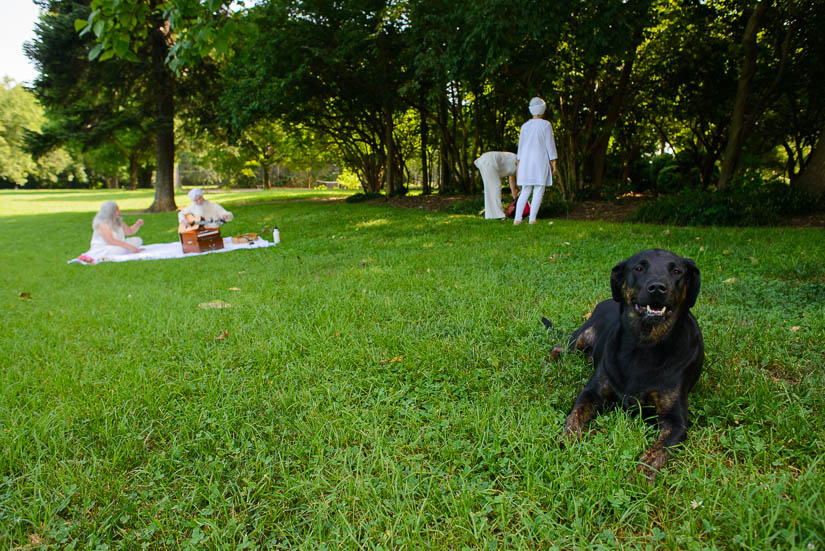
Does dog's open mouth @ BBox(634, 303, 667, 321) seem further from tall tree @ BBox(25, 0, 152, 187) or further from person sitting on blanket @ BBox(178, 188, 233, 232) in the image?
tall tree @ BBox(25, 0, 152, 187)

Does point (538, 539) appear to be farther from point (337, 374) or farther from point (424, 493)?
point (337, 374)

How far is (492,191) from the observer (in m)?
10.4

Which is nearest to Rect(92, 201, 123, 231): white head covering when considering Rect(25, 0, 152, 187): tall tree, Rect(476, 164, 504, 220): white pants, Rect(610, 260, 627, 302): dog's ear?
Rect(476, 164, 504, 220): white pants

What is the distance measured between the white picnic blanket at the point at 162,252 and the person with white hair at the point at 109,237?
160 millimetres

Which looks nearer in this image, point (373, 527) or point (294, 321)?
point (373, 527)

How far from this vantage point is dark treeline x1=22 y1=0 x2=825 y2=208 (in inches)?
371

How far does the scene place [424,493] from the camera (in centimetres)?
172

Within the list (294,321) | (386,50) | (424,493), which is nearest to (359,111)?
(386,50)

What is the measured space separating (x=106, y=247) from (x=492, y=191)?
8276mm

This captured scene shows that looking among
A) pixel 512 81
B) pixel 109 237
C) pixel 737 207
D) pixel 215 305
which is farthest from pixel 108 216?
pixel 737 207

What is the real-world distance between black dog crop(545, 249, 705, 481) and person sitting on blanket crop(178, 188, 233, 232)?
27.7ft

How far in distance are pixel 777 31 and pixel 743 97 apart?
3111 mm

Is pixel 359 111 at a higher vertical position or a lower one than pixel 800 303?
higher

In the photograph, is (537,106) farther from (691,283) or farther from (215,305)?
(691,283)
